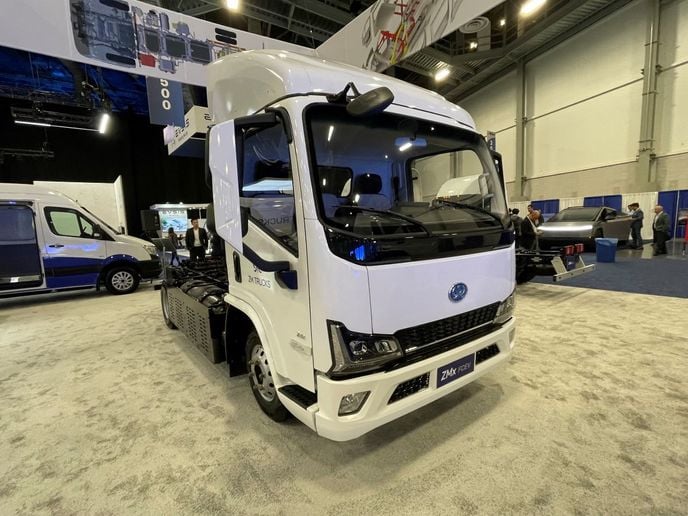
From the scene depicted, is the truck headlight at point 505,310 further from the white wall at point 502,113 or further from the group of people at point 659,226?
the white wall at point 502,113

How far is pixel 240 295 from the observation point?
239 centimetres

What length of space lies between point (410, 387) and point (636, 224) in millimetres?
12660

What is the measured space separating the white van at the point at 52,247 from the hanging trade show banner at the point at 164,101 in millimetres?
3131

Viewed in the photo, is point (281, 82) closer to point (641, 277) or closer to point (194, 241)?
point (194, 241)

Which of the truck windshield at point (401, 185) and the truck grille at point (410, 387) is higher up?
the truck windshield at point (401, 185)

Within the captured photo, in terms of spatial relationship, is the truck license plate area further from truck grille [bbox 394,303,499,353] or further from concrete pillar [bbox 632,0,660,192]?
concrete pillar [bbox 632,0,660,192]

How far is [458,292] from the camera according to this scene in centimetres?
192

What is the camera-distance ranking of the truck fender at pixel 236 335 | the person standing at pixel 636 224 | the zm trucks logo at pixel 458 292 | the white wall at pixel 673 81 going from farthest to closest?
the person standing at pixel 636 224 → the white wall at pixel 673 81 → the truck fender at pixel 236 335 → the zm trucks logo at pixel 458 292

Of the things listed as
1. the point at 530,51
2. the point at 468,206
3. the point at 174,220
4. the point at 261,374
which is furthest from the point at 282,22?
the point at 261,374

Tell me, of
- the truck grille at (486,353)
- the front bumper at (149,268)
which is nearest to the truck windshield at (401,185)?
the truck grille at (486,353)

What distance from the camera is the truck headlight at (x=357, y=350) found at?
1.59m

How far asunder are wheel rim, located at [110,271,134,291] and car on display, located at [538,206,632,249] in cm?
1115

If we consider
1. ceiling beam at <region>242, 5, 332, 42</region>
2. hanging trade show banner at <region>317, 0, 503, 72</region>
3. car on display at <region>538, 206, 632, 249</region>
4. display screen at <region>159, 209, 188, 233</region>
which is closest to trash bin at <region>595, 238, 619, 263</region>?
car on display at <region>538, 206, 632, 249</region>

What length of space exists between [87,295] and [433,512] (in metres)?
9.05
